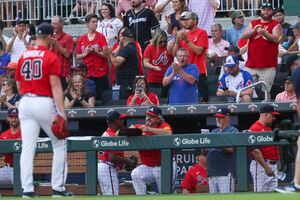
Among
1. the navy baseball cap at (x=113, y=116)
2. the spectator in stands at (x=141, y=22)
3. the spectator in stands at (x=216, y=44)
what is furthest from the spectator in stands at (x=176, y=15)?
the navy baseball cap at (x=113, y=116)

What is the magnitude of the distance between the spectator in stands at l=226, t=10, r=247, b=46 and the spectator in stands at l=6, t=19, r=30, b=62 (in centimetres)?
351

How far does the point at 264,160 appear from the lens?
16.8m

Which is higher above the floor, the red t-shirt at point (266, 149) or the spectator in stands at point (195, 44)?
the spectator in stands at point (195, 44)

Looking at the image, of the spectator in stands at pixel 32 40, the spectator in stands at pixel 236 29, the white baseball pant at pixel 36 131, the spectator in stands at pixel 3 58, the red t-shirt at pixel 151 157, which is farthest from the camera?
the spectator in stands at pixel 3 58

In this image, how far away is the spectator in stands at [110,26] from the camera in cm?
2131

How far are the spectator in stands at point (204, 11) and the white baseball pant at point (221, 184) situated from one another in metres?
4.31

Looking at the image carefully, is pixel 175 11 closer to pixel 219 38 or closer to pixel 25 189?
pixel 219 38

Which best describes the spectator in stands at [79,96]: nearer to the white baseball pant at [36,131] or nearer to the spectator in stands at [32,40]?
the spectator in stands at [32,40]

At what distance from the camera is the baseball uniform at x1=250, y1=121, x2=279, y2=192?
54.6ft

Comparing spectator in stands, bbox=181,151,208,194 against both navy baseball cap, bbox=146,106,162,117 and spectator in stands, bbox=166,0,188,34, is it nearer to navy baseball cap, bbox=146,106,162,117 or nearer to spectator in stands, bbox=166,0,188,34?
navy baseball cap, bbox=146,106,162,117

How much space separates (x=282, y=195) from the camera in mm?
13672

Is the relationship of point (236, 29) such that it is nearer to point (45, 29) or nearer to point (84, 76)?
point (84, 76)

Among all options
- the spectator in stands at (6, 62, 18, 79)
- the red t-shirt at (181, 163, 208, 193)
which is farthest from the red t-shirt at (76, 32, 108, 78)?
the red t-shirt at (181, 163, 208, 193)

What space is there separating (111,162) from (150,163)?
63 centimetres
